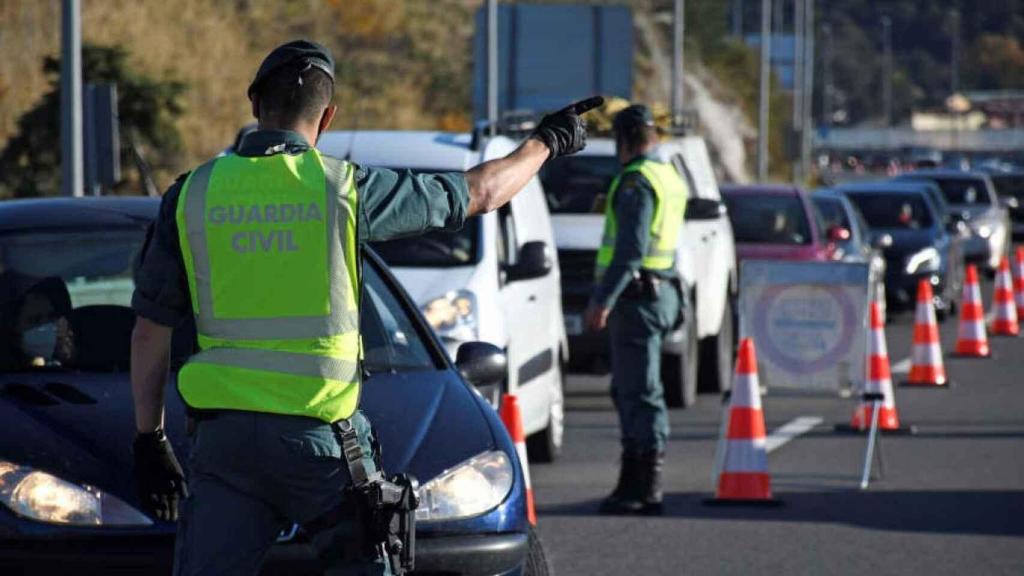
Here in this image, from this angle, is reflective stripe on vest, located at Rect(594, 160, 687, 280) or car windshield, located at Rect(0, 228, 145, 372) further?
reflective stripe on vest, located at Rect(594, 160, 687, 280)

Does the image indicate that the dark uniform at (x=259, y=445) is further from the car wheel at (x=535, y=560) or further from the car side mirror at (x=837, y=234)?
the car side mirror at (x=837, y=234)

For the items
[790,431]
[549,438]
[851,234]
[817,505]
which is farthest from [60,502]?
[851,234]

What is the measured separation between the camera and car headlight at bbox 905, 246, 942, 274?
84.2 feet

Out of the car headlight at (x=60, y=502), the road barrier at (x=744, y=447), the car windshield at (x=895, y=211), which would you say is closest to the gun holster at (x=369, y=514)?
the car headlight at (x=60, y=502)

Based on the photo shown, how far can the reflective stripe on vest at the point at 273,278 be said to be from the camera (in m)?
4.71

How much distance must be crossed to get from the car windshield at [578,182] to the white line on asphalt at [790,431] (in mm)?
2537

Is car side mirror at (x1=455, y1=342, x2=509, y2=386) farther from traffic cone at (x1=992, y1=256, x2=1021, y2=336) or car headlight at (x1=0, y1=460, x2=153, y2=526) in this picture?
traffic cone at (x1=992, y1=256, x2=1021, y2=336)

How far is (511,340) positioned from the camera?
1155 cm

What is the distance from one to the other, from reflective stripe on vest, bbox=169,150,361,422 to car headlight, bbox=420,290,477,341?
6.33m

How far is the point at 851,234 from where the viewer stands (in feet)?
76.3

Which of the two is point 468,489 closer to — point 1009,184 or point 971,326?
point 971,326

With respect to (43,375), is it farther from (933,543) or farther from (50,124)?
(50,124)

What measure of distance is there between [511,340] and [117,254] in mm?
4062

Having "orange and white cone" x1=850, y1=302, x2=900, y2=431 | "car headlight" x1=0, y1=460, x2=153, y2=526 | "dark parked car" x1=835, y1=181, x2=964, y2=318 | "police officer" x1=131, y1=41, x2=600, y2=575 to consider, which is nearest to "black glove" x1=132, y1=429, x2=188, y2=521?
"police officer" x1=131, y1=41, x2=600, y2=575
